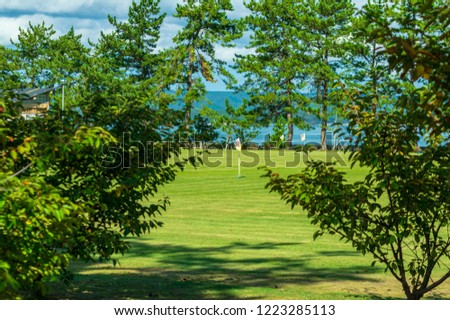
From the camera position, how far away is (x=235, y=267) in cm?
1364

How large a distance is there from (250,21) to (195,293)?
75.4m

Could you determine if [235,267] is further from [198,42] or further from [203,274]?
[198,42]

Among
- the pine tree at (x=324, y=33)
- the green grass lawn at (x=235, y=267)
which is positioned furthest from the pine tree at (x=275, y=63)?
the green grass lawn at (x=235, y=267)

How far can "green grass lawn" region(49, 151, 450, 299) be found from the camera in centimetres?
1131

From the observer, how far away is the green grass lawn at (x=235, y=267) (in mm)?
11312

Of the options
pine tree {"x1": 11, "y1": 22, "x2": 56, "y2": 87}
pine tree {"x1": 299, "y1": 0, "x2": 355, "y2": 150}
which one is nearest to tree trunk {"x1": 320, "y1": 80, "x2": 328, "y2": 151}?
pine tree {"x1": 299, "y1": 0, "x2": 355, "y2": 150}

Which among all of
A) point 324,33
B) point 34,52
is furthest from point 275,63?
point 34,52

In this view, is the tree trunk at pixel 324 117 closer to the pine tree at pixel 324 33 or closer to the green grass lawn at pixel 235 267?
the pine tree at pixel 324 33

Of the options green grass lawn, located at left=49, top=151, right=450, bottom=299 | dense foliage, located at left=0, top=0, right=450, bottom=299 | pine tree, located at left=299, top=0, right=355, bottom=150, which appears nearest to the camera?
dense foliage, located at left=0, top=0, right=450, bottom=299

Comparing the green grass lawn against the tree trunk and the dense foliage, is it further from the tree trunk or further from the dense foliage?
the tree trunk

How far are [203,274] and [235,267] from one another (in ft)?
2.78

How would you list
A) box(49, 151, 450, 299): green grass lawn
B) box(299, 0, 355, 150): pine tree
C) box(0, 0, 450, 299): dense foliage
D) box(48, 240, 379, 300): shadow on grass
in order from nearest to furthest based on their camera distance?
box(0, 0, 450, 299): dense foliage < box(48, 240, 379, 300): shadow on grass < box(49, 151, 450, 299): green grass lawn < box(299, 0, 355, 150): pine tree

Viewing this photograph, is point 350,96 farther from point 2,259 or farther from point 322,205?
point 2,259

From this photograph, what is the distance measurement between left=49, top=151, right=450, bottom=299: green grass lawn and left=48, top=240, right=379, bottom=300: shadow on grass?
0.01 meters
